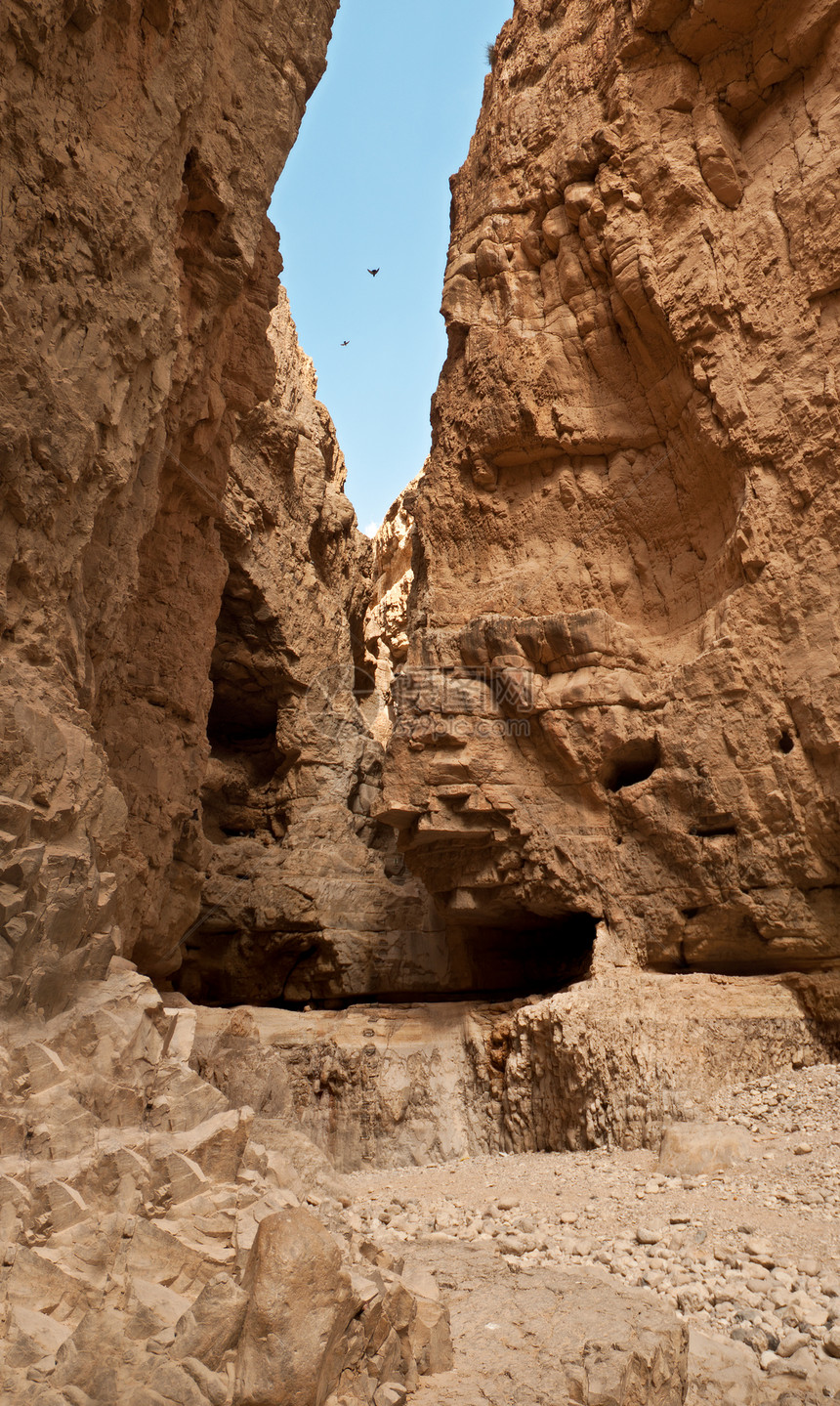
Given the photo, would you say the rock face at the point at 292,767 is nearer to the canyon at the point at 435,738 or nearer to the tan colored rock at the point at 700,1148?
the canyon at the point at 435,738

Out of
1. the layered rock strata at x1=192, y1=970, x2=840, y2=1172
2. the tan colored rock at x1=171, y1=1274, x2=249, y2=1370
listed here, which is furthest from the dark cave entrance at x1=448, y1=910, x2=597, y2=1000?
the tan colored rock at x1=171, y1=1274, x2=249, y2=1370

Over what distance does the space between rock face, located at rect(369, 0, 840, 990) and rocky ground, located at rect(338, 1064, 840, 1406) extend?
7.59 ft

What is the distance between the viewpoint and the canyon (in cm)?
311

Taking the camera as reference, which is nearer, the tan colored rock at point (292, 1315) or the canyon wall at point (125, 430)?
the tan colored rock at point (292, 1315)

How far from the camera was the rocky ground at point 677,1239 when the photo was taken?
3240mm

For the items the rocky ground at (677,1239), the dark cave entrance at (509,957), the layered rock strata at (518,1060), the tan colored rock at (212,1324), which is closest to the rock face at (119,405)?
the tan colored rock at (212,1324)

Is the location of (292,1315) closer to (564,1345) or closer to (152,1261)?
(152,1261)

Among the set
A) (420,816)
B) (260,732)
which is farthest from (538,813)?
(260,732)

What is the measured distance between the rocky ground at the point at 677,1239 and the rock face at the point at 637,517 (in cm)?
231

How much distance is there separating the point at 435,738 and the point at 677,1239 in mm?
5492

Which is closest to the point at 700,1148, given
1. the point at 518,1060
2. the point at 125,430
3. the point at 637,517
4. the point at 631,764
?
the point at 518,1060

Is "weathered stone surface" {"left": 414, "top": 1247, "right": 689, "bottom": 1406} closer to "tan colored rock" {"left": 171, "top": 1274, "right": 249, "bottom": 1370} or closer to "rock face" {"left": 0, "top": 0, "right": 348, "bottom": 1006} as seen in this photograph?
"tan colored rock" {"left": 171, "top": 1274, "right": 249, "bottom": 1370}

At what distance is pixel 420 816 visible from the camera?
9.34 m

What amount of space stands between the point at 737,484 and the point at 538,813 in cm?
380
